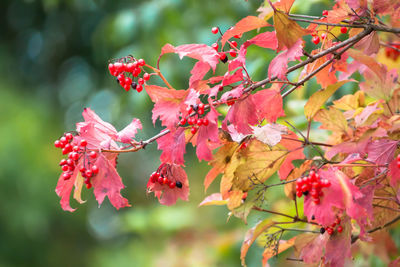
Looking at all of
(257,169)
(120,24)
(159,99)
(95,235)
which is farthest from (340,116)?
(95,235)

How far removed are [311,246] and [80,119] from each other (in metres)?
4.29

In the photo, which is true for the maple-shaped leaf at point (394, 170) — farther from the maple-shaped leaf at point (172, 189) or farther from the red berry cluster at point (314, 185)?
the maple-shaped leaf at point (172, 189)

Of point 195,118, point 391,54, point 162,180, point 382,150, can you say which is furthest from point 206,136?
point 391,54

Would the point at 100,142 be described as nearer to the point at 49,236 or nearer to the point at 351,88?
the point at 351,88

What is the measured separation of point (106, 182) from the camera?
2.31ft

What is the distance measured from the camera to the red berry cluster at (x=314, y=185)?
0.62m

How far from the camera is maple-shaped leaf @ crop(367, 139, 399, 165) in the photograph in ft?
2.27

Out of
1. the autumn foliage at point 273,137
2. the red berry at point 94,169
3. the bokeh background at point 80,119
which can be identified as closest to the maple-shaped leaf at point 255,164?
the autumn foliage at point 273,137

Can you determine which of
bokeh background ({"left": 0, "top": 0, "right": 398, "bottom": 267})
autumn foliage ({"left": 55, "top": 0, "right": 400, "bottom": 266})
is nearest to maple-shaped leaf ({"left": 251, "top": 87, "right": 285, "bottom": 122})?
autumn foliage ({"left": 55, "top": 0, "right": 400, "bottom": 266})

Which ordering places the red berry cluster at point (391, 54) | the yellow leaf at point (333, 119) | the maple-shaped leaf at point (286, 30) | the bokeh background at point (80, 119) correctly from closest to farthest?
the maple-shaped leaf at point (286, 30)
the yellow leaf at point (333, 119)
the red berry cluster at point (391, 54)
the bokeh background at point (80, 119)

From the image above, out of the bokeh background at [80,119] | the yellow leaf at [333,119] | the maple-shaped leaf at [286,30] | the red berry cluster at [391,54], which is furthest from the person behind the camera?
the bokeh background at [80,119]

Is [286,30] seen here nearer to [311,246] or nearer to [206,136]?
[206,136]

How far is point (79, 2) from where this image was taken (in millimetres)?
4660

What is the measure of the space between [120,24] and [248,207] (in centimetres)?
173
